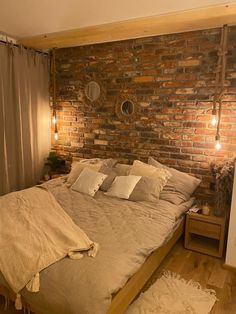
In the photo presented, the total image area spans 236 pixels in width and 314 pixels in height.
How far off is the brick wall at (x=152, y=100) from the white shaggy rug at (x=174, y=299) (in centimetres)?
128

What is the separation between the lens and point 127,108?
351cm

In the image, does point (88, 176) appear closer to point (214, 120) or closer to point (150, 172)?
point (150, 172)

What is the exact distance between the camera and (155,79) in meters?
3.25

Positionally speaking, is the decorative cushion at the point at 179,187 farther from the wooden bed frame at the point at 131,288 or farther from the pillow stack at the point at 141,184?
the wooden bed frame at the point at 131,288

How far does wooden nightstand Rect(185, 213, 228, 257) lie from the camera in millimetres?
2619

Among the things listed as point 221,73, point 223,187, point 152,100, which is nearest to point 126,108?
point 152,100

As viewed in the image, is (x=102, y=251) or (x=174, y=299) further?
(x=174, y=299)

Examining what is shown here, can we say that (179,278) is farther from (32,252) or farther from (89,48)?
(89,48)

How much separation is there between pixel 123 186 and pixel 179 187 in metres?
0.65

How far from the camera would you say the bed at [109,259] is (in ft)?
4.75

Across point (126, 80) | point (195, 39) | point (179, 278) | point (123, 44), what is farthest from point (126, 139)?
point (179, 278)

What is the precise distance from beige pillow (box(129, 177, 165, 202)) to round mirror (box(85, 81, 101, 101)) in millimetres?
1556

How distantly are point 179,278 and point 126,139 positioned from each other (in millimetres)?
1905


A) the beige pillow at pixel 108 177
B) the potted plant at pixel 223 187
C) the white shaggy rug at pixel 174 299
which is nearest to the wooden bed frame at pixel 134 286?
the white shaggy rug at pixel 174 299
